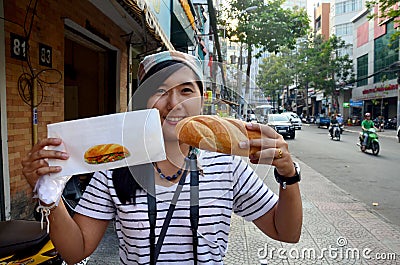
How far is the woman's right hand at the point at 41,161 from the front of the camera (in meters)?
1.04

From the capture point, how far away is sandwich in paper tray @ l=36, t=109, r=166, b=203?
1.04m

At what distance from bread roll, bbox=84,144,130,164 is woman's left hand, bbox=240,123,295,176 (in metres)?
0.34

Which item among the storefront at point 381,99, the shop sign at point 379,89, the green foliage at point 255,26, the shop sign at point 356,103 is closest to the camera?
the green foliage at point 255,26

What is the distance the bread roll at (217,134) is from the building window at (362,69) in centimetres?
3841

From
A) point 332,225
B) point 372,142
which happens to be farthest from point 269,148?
point 372,142

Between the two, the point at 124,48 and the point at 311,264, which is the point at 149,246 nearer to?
the point at 311,264

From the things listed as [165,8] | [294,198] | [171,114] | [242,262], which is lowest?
[242,262]

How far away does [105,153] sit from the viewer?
41.3 inches

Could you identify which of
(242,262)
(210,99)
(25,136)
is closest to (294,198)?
(210,99)

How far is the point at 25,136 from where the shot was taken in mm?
3729

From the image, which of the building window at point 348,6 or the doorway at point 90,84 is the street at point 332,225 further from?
the building window at point 348,6

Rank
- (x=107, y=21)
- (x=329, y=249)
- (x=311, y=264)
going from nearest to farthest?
(x=311, y=264) → (x=329, y=249) → (x=107, y=21)

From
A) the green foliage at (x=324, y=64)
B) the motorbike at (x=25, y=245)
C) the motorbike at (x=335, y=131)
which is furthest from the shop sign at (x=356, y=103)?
the motorbike at (x=25, y=245)

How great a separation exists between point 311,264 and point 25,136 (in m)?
3.08
